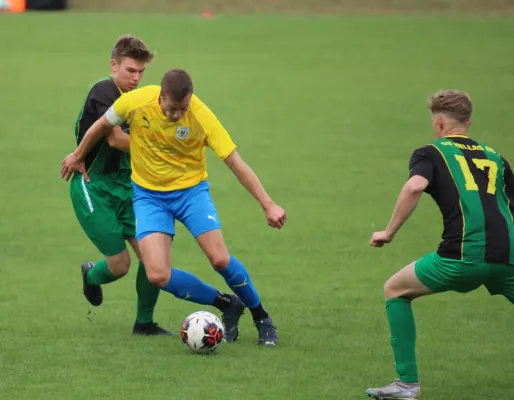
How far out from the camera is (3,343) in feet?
25.7

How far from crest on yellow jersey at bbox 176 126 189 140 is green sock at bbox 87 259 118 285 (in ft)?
4.38

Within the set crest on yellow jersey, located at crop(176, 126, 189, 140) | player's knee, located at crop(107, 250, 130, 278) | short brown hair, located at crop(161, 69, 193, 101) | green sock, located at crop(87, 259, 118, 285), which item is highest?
short brown hair, located at crop(161, 69, 193, 101)

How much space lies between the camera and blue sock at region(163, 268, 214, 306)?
7.60 metres

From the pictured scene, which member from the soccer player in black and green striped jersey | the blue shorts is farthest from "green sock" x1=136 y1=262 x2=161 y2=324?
the soccer player in black and green striped jersey

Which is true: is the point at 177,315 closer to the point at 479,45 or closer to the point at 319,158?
the point at 319,158

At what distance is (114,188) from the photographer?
8.23 m

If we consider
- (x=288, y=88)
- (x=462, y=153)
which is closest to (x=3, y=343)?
(x=462, y=153)

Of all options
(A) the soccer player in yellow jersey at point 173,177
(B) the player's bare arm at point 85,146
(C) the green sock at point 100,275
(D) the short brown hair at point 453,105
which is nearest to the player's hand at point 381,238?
(D) the short brown hair at point 453,105

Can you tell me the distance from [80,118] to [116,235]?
0.93 meters

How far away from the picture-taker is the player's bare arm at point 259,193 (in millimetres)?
7199

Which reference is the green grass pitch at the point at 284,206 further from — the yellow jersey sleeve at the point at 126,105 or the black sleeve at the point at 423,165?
the yellow jersey sleeve at the point at 126,105

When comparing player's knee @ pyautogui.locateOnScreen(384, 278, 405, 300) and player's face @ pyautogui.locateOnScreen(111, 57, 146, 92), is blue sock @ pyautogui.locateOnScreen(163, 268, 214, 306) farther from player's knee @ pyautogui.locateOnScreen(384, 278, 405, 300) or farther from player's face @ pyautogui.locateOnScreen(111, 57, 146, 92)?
player's knee @ pyautogui.locateOnScreen(384, 278, 405, 300)

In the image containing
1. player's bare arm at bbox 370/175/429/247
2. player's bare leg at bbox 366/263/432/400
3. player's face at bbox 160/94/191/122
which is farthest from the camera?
player's face at bbox 160/94/191/122

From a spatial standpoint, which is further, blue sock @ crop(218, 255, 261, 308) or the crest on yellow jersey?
blue sock @ crop(218, 255, 261, 308)
